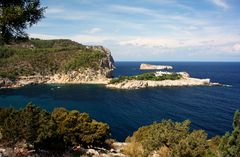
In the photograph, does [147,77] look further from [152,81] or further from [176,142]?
[176,142]

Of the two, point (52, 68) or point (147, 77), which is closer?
point (147, 77)

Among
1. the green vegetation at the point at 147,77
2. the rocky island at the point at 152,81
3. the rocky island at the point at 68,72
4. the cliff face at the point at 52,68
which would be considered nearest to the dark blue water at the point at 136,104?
the rocky island at the point at 152,81

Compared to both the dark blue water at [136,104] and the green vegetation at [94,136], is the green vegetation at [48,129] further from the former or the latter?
the dark blue water at [136,104]

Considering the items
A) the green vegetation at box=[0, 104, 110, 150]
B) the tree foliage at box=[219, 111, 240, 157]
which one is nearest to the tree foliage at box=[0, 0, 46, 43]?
the tree foliage at box=[219, 111, 240, 157]

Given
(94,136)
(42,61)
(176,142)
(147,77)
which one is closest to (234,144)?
(176,142)

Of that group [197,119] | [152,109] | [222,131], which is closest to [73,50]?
[152,109]

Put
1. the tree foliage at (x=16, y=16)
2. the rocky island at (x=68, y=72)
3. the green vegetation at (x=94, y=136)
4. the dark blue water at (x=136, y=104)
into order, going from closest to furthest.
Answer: the tree foliage at (x=16, y=16)
the green vegetation at (x=94, y=136)
the dark blue water at (x=136, y=104)
the rocky island at (x=68, y=72)

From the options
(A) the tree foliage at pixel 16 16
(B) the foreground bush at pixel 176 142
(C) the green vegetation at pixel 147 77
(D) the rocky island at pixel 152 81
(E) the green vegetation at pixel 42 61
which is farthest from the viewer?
(E) the green vegetation at pixel 42 61

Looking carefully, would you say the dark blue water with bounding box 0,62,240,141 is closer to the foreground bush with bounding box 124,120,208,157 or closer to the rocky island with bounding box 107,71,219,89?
the rocky island with bounding box 107,71,219,89
